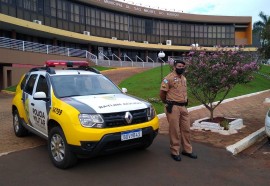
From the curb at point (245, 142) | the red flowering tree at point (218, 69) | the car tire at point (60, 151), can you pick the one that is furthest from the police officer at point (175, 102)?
the red flowering tree at point (218, 69)

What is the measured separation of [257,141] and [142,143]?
11.5 ft

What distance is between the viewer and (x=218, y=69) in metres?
8.21

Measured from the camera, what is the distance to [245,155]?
667 centimetres

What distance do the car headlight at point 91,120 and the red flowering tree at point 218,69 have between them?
395 centimetres

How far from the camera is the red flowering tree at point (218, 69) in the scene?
27.1ft

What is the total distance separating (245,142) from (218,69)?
6.55 ft

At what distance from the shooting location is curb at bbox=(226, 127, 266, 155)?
6768mm

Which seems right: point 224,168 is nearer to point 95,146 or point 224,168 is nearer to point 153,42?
point 95,146

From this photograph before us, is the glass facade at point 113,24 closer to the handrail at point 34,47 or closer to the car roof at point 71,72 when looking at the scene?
the handrail at point 34,47

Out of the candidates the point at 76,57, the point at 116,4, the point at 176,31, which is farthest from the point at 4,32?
the point at 176,31

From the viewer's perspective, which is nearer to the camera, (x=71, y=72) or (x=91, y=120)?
(x=91, y=120)

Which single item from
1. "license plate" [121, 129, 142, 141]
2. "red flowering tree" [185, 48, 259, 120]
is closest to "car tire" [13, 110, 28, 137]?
"license plate" [121, 129, 142, 141]

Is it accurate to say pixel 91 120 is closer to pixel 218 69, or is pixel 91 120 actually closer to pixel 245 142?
pixel 245 142

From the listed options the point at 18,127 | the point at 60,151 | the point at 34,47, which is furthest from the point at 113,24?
the point at 60,151
